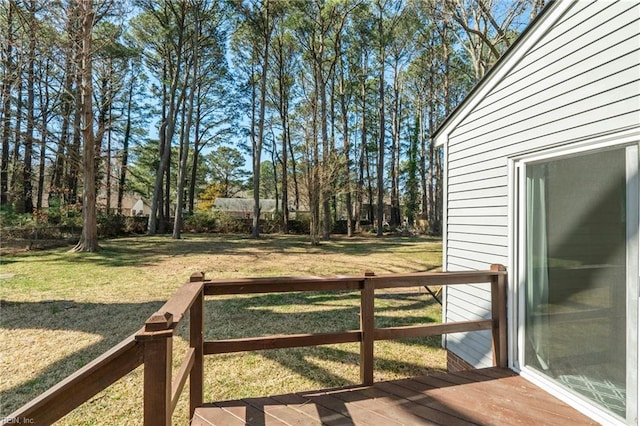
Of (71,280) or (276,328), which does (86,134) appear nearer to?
(71,280)

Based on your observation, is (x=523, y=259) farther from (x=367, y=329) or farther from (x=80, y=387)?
(x=80, y=387)

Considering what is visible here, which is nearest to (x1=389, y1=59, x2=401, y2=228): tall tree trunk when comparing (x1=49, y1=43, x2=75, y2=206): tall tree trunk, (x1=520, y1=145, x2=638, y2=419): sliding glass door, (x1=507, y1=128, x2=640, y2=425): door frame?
(x1=49, y1=43, x2=75, y2=206): tall tree trunk

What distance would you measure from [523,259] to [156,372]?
2.71m

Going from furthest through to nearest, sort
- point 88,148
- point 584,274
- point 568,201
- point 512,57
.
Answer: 1. point 88,148
2. point 512,57
3. point 568,201
4. point 584,274

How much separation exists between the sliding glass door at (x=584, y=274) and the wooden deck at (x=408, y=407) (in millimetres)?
273

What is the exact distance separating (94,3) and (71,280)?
7868 mm

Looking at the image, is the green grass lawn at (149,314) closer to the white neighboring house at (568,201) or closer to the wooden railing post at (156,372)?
the white neighboring house at (568,201)

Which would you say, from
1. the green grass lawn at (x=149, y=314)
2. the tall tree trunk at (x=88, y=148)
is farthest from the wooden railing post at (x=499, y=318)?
the tall tree trunk at (x=88, y=148)

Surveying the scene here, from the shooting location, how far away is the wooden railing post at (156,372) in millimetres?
1187

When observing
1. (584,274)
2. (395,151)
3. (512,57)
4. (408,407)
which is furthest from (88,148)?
(395,151)

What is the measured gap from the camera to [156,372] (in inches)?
47.2

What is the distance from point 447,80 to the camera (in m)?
17.2

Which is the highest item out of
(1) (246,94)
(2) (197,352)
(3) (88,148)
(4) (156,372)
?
(1) (246,94)

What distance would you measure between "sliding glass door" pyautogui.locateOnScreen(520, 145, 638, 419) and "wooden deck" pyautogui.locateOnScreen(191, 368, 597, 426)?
0.90 ft
